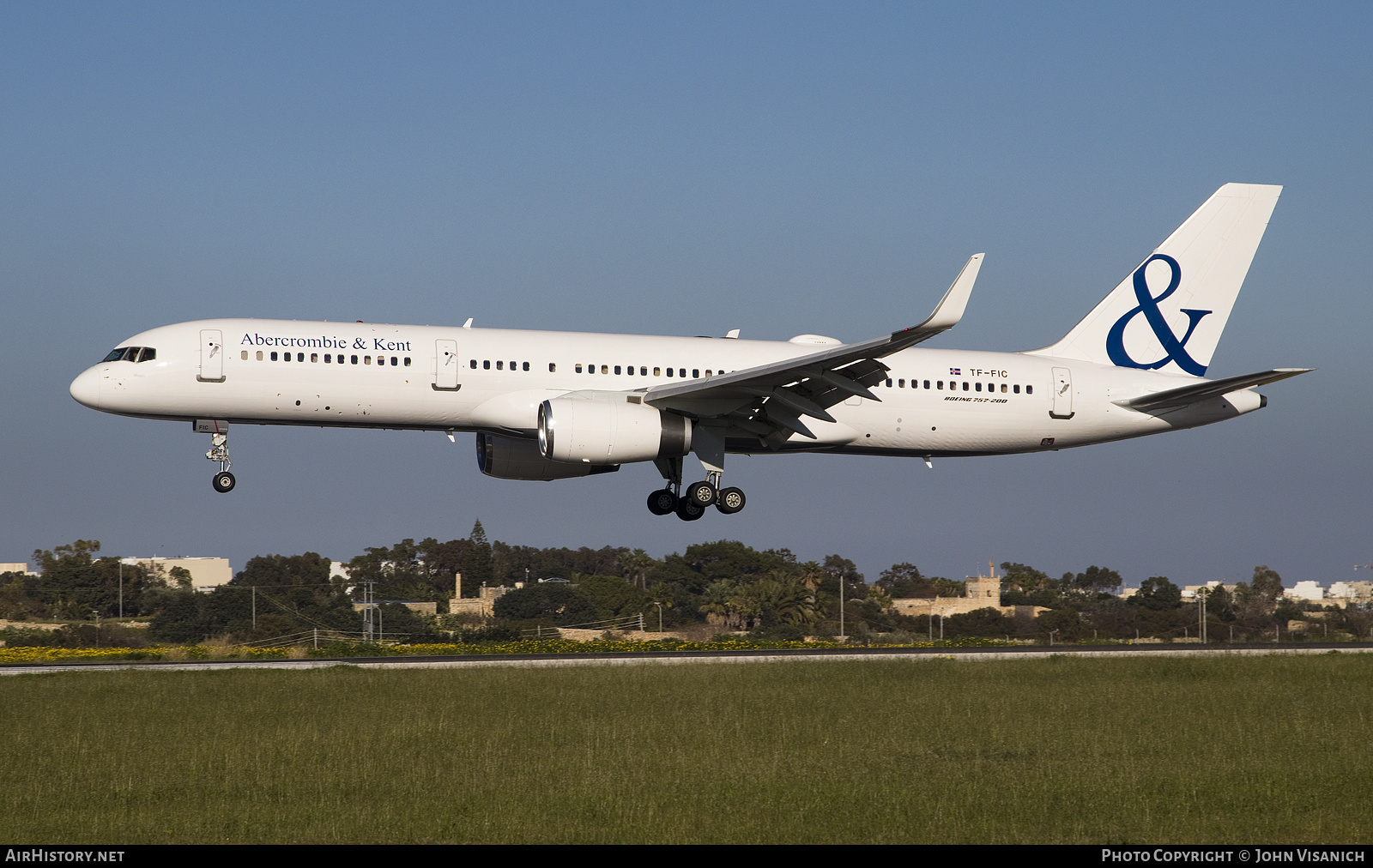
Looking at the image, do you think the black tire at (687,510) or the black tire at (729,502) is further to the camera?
the black tire at (687,510)

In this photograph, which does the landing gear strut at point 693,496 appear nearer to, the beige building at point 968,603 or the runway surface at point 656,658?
the runway surface at point 656,658

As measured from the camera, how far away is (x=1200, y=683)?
104 ft

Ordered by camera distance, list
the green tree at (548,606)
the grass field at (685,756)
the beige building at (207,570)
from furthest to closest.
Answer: the beige building at (207,570)
the green tree at (548,606)
the grass field at (685,756)

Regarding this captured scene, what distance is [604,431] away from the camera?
3219 centimetres

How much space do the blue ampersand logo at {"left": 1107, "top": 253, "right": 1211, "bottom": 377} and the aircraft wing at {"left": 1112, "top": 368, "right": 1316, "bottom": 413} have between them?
2119 mm

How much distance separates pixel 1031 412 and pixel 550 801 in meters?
22.5

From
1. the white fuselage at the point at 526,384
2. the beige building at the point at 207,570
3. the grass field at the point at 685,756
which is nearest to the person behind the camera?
the grass field at the point at 685,756

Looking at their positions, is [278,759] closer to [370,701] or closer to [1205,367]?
[370,701]

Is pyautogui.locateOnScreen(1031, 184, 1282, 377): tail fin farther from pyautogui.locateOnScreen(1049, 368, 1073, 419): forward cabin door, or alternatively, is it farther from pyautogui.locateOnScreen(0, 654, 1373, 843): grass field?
pyautogui.locateOnScreen(0, 654, 1373, 843): grass field

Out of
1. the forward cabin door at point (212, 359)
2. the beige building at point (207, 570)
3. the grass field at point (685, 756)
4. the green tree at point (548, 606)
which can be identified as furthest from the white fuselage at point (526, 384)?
the beige building at point (207, 570)

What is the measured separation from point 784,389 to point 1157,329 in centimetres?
1290

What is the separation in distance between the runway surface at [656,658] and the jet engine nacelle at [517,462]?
4.87m

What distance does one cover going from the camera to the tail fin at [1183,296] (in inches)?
1561

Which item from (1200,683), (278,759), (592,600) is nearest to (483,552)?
(592,600)
